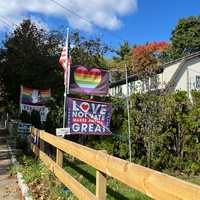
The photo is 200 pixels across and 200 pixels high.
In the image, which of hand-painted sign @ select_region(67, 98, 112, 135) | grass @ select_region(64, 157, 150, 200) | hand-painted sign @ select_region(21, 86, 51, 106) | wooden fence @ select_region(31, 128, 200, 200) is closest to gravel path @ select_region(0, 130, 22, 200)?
grass @ select_region(64, 157, 150, 200)

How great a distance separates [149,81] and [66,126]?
3.15m

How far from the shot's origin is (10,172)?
1091cm

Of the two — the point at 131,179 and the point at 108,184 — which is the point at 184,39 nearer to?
the point at 108,184

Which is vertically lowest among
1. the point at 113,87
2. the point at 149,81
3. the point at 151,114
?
the point at 151,114

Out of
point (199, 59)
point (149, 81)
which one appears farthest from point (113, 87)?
point (149, 81)

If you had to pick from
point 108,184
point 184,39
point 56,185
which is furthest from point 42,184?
point 184,39

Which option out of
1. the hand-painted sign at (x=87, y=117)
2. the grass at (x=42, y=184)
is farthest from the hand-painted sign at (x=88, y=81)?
the grass at (x=42, y=184)

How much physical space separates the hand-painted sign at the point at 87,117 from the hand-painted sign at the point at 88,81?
29.4 inches

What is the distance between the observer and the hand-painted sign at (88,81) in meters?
12.5

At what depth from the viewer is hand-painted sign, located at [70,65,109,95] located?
12.5 metres

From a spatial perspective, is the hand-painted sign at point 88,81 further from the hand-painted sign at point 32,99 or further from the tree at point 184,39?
the tree at point 184,39

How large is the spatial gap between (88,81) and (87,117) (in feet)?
4.10

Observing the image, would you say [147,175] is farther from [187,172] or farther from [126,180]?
[187,172]

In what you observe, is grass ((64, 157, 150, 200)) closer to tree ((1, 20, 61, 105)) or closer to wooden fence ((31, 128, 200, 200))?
wooden fence ((31, 128, 200, 200))
